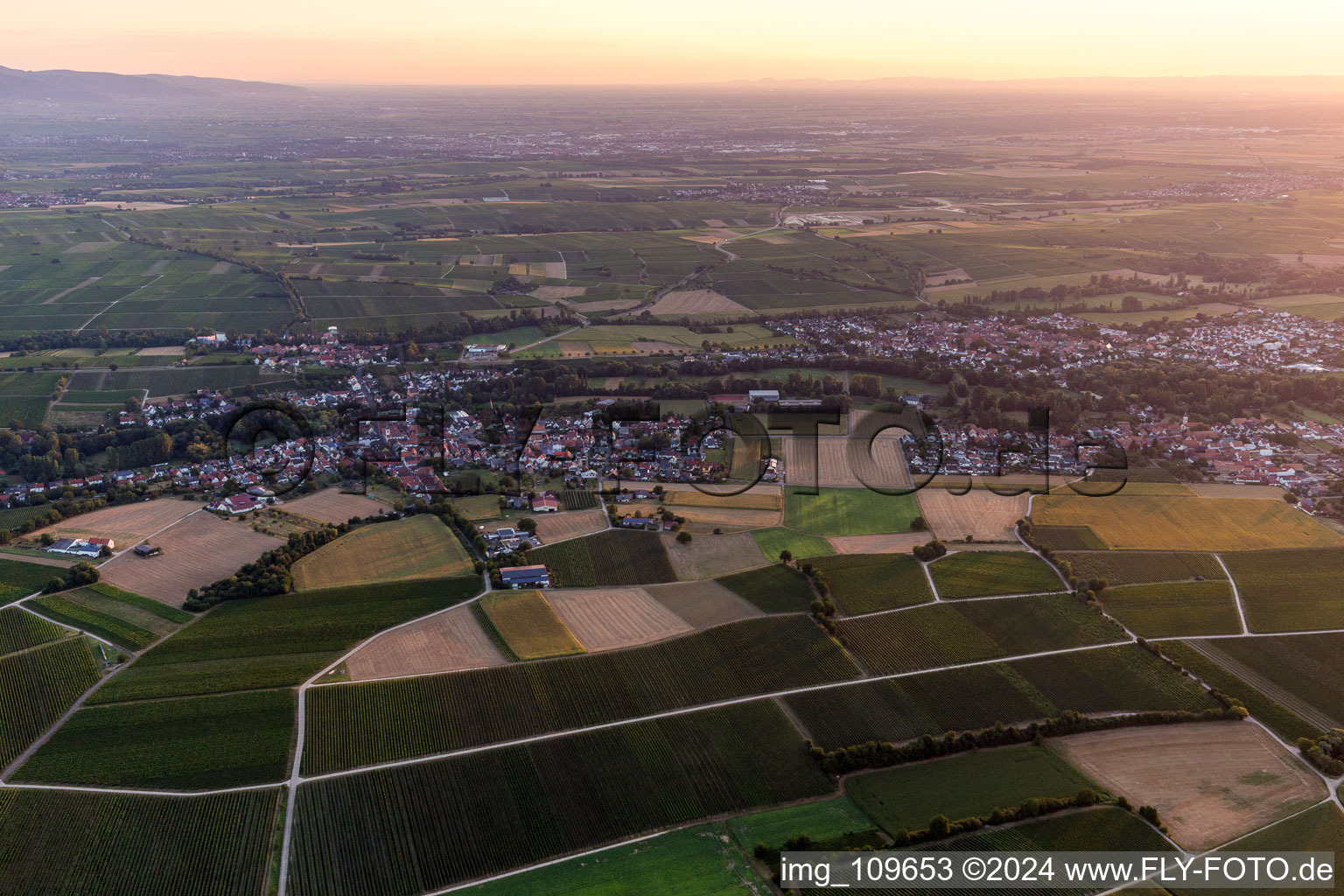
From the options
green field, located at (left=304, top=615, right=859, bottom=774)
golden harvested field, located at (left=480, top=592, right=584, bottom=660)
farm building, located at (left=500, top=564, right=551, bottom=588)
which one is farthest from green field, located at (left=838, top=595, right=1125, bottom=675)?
farm building, located at (left=500, top=564, right=551, bottom=588)

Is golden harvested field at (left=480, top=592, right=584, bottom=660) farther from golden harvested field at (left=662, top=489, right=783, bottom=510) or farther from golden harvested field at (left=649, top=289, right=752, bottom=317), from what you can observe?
golden harvested field at (left=649, top=289, right=752, bottom=317)

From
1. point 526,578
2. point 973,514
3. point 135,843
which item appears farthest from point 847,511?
point 135,843

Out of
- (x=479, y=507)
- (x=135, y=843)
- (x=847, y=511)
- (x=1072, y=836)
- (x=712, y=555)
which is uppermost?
(x=479, y=507)

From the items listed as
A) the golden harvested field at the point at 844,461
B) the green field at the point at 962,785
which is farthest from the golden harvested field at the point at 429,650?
the golden harvested field at the point at 844,461

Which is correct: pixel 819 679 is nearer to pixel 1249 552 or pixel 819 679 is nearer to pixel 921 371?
pixel 1249 552

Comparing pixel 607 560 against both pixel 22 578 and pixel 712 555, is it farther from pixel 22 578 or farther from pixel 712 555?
pixel 22 578

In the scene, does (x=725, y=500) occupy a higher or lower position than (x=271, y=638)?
higher
